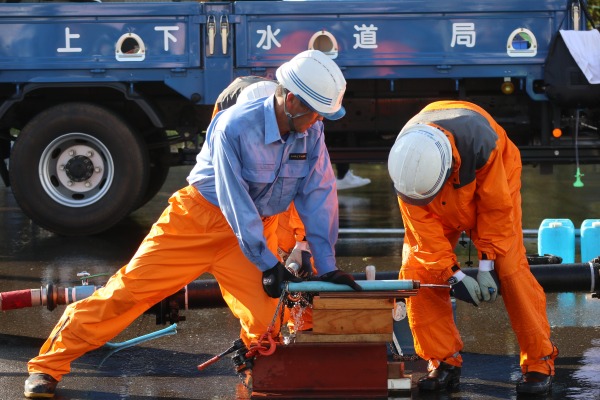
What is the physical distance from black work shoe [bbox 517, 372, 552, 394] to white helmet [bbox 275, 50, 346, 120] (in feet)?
5.42

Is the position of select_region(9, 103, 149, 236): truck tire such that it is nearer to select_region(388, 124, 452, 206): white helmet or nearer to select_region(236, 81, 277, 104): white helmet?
select_region(236, 81, 277, 104): white helmet

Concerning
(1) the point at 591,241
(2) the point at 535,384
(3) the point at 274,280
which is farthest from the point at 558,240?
(3) the point at 274,280

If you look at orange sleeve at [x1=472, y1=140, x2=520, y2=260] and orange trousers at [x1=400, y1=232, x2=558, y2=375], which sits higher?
orange sleeve at [x1=472, y1=140, x2=520, y2=260]

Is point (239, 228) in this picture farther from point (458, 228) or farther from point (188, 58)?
point (188, 58)

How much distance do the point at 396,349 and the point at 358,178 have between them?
700cm

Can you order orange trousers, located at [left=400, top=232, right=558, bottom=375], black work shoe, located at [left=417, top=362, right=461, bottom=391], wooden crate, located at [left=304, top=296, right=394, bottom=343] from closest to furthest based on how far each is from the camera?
wooden crate, located at [left=304, top=296, right=394, bottom=343] → orange trousers, located at [left=400, top=232, right=558, bottom=375] → black work shoe, located at [left=417, top=362, right=461, bottom=391]

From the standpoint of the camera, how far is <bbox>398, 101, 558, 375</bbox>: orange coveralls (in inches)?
212

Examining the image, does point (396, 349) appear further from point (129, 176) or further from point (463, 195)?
point (129, 176)

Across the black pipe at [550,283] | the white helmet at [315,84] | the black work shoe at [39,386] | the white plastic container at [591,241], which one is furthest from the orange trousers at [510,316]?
the white plastic container at [591,241]

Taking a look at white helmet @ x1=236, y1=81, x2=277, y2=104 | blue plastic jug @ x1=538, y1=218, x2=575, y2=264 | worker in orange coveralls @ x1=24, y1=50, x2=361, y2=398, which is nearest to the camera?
worker in orange coveralls @ x1=24, y1=50, x2=361, y2=398

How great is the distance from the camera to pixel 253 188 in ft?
17.5

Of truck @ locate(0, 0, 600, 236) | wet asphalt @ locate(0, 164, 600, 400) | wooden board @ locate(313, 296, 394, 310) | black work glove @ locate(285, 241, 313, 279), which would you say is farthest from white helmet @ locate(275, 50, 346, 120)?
truck @ locate(0, 0, 600, 236)

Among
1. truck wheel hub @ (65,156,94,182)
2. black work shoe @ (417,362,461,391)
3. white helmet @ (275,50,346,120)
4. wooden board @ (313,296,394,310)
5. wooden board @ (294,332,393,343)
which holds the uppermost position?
white helmet @ (275,50,346,120)

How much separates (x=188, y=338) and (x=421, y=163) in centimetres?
214
